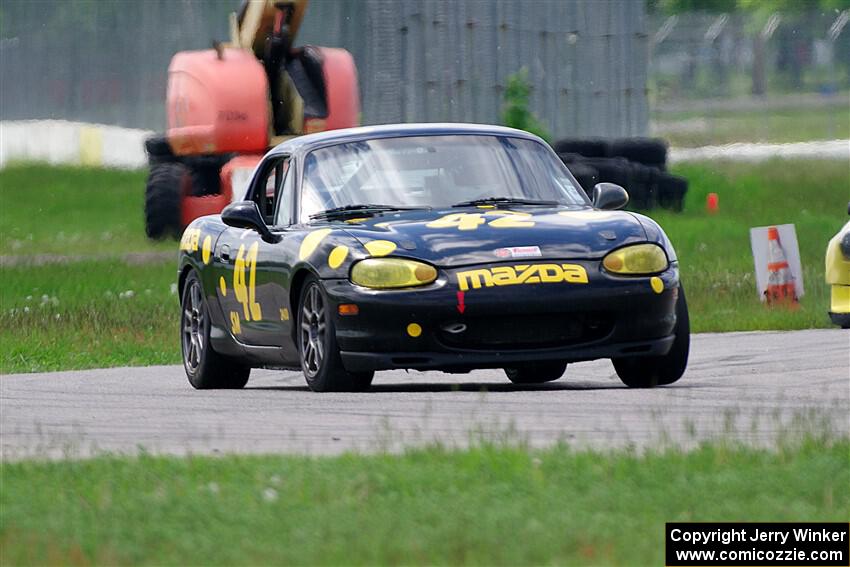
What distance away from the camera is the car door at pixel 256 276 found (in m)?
11.9

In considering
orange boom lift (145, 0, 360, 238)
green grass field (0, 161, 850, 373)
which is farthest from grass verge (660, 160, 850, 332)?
orange boom lift (145, 0, 360, 238)

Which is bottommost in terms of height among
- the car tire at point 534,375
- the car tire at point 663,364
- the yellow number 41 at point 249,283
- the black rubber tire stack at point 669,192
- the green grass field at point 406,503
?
the black rubber tire stack at point 669,192

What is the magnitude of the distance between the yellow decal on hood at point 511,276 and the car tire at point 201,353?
2.56 metres

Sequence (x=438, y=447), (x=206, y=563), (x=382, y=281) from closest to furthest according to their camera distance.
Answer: (x=206, y=563), (x=438, y=447), (x=382, y=281)

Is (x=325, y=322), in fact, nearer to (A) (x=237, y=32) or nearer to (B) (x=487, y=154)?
(B) (x=487, y=154)

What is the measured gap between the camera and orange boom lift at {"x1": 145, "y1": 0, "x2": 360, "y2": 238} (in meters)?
30.5

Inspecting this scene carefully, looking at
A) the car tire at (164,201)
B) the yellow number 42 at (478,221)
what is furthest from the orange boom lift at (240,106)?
the yellow number 42 at (478,221)

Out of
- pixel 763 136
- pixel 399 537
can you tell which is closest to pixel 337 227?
pixel 399 537

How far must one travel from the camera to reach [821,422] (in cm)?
888

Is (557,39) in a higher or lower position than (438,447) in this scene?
lower

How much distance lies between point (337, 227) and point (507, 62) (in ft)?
86.2

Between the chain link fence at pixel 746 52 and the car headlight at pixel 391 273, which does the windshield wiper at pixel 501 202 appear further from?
the chain link fence at pixel 746 52

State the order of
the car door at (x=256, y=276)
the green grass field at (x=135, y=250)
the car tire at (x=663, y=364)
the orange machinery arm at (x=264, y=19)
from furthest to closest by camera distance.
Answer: the orange machinery arm at (x=264, y=19) < the green grass field at (x=135, y=250) < the car door at (x=256, y=276) < the car tire at (x=663, y=364)

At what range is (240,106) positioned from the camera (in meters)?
30.4
